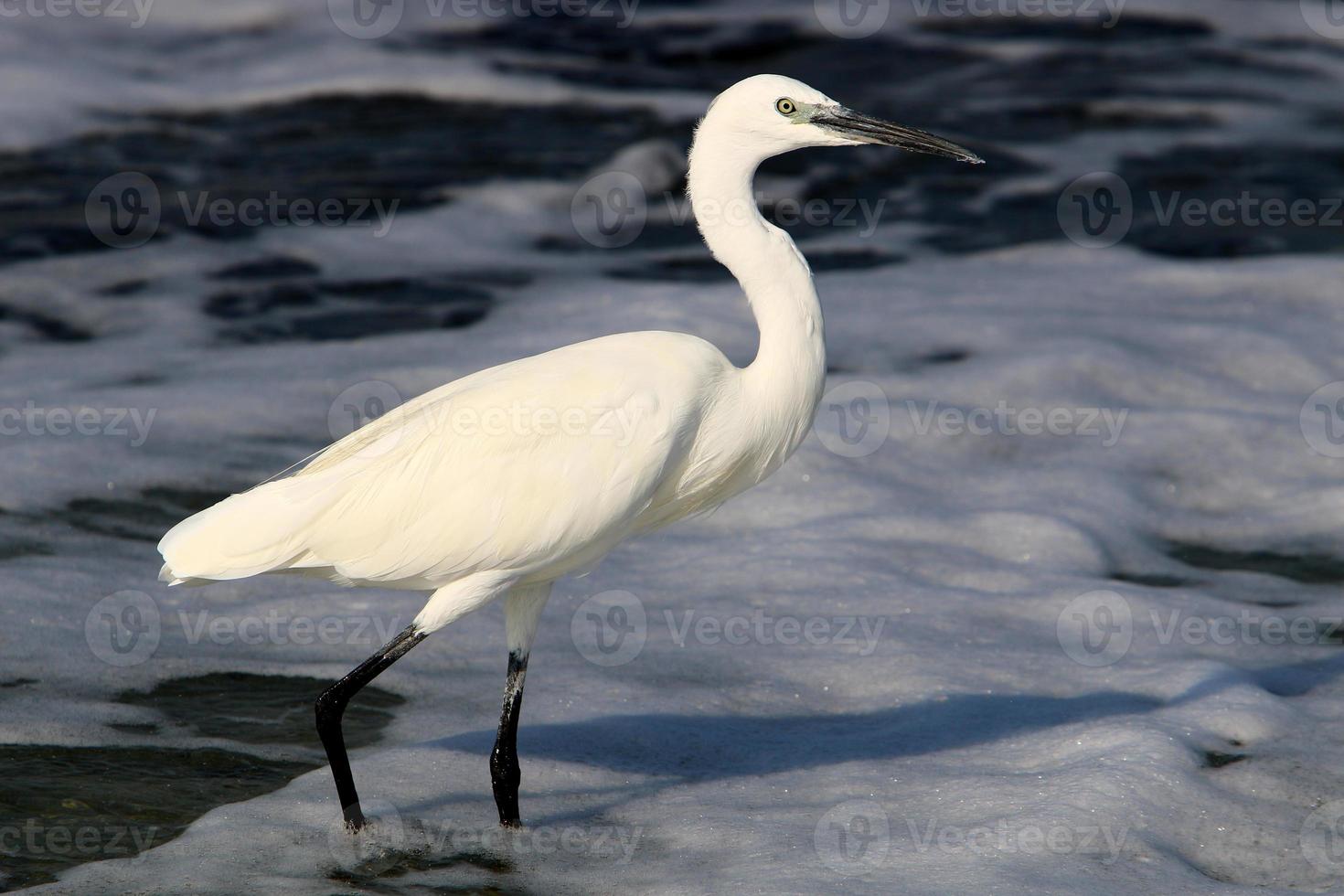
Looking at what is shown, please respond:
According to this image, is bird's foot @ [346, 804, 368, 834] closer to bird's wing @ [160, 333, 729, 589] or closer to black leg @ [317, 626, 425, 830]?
black leg @ [317, 626, 425, 830]

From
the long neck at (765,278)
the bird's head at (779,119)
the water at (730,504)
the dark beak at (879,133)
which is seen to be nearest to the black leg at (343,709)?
the water at (730,504)

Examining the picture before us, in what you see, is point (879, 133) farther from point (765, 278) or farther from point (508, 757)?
point (508, 757)

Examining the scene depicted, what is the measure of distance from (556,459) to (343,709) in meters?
0.97

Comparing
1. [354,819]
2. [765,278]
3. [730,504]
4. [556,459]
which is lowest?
[354,819]

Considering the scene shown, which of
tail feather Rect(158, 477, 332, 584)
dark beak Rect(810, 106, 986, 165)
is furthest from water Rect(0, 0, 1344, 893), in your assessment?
dark beak Rect(810, 106, 986, 165)

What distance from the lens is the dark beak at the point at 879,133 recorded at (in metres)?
4.59

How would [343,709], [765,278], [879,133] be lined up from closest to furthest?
1. [343,709]
2. [765,278]
3. [879,133]

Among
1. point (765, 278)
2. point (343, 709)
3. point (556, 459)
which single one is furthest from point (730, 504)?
point (343, 709)

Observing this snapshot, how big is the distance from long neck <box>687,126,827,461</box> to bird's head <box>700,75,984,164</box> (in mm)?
36

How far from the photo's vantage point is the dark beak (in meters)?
4.59

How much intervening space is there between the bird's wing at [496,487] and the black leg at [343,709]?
224mm

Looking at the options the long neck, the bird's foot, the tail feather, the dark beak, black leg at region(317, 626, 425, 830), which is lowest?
the bird's foot

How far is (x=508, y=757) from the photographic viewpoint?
15.0 feet

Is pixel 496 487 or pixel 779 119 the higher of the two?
pixel 779 119
